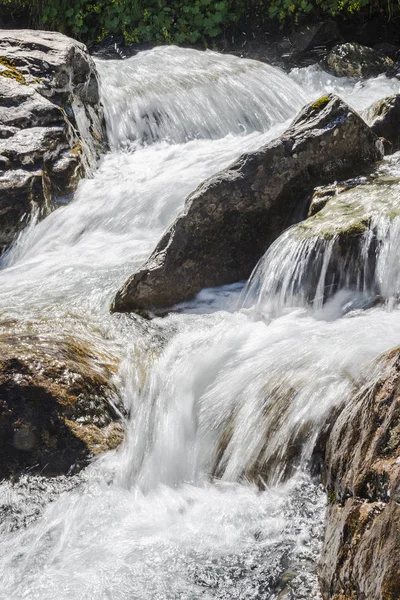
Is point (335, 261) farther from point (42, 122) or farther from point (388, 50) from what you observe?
point (388, 50)

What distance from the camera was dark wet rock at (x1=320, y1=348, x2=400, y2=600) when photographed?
168cm

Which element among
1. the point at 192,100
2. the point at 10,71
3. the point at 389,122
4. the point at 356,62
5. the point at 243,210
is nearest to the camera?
the point at 243,210

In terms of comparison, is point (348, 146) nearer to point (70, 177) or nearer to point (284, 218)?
point (284, 218)

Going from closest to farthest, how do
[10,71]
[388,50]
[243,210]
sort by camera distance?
[243,210]
[10,71]
[388,50]

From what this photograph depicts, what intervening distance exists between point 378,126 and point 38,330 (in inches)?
139

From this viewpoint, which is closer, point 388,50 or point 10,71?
point 10,71

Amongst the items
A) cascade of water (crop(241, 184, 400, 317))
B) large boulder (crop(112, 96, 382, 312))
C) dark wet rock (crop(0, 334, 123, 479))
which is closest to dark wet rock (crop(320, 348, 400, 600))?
dark wet rock (crop(0, 334, 123, 479))

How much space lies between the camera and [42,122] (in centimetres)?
696

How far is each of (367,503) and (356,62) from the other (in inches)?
386

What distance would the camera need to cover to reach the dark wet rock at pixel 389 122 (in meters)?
5.71

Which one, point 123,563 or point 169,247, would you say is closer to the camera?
point 123,563

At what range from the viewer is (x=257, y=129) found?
337 inches

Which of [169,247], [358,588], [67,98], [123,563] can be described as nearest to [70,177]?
[67,98]

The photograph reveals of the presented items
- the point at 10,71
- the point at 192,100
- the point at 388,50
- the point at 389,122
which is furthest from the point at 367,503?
the point at 388,50
